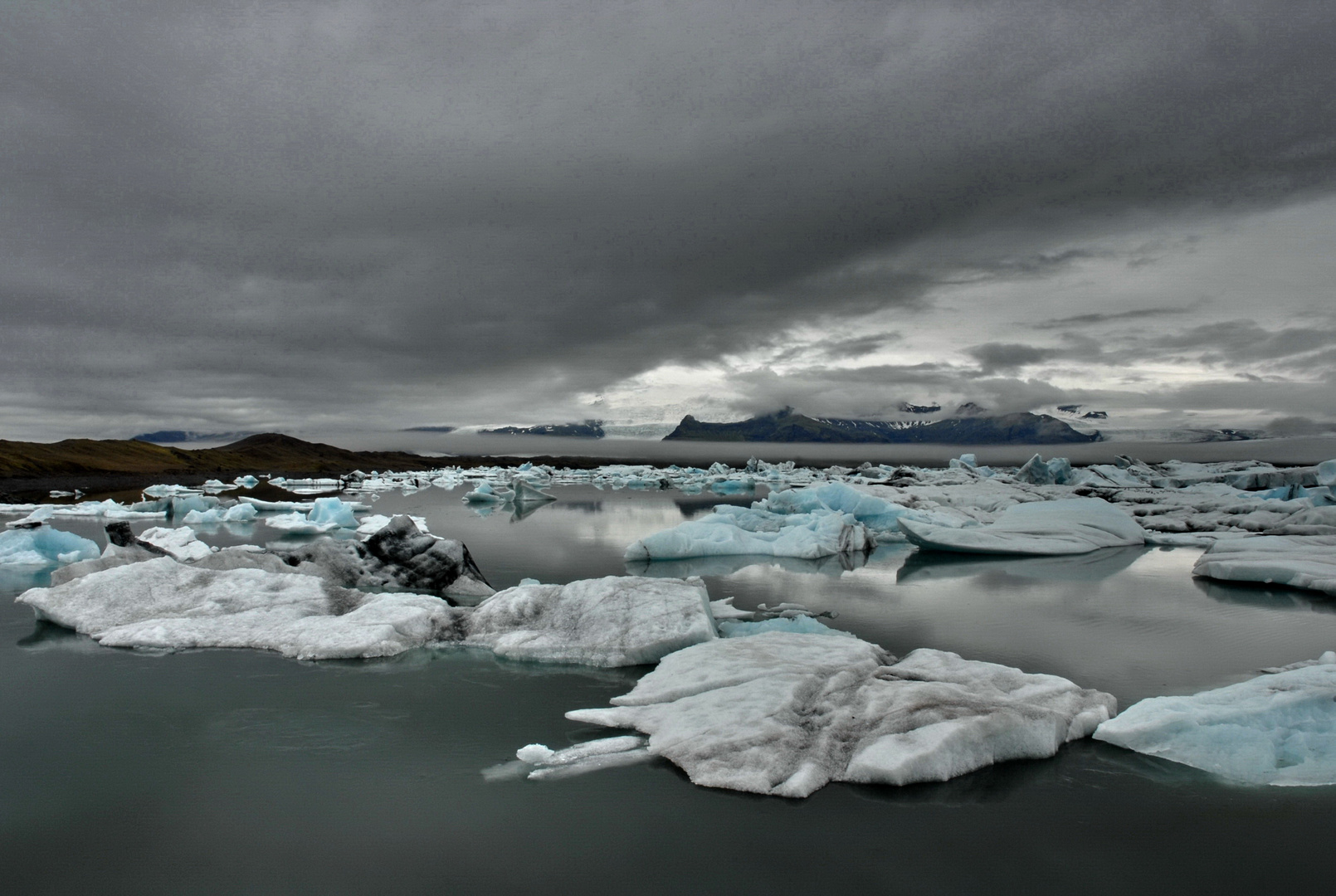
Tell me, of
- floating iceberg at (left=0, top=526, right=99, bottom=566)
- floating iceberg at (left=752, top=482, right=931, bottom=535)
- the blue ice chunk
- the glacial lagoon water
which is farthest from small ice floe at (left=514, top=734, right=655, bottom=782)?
floating iceberg at (left=752, top=482, right=931, bottom=535)

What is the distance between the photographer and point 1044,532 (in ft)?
52.7

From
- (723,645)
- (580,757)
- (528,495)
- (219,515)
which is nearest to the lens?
(580,757)

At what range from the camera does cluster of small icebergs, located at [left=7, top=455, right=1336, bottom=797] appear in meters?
4.58

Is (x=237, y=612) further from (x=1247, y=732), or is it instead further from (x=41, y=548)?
(x=1247, y=732)

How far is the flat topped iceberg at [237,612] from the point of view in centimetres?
724

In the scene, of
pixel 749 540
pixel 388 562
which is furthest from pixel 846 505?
pixel 388 562

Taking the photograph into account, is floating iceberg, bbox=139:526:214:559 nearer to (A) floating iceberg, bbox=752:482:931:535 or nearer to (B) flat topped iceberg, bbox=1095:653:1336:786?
(B) flat topped iceberg, bbox=1095:653:1336:786

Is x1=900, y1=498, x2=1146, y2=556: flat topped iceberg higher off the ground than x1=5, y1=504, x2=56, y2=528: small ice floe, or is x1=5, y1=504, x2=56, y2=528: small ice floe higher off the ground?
x1=5, y1=504, x2=56, y2=528: small ice floe

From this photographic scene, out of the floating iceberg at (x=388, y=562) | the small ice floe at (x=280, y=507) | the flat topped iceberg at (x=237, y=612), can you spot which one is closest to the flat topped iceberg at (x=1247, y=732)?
the flat topped iceberg at (x=237, y=612)

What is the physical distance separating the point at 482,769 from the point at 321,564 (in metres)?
6.53

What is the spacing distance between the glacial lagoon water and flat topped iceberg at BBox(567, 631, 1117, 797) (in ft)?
0.46

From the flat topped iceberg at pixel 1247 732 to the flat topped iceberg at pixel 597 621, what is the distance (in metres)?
3.53

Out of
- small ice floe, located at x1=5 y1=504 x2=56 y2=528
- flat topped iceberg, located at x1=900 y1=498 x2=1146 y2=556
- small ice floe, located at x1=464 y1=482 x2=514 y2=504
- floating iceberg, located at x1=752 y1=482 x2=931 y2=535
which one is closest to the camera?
flat topped iceberg, located at x1=900 y1=498 x2=1146 y2=556

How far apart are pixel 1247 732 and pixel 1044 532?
12.2 metres
